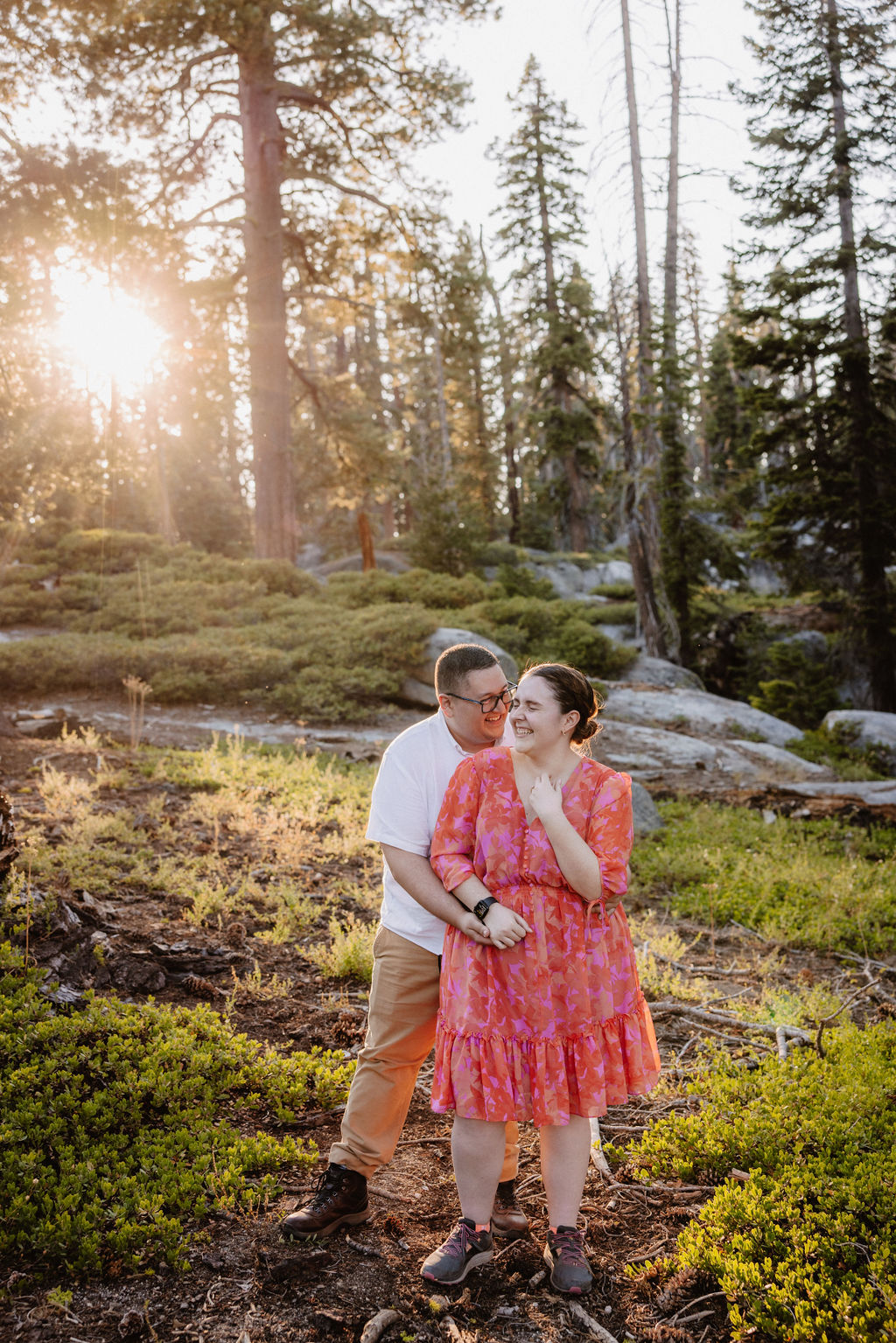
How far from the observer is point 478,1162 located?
240 cm

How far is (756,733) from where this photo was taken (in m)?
13.6

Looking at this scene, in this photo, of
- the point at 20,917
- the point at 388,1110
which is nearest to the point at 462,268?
the point at 20,917

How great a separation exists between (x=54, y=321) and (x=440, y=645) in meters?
6.39

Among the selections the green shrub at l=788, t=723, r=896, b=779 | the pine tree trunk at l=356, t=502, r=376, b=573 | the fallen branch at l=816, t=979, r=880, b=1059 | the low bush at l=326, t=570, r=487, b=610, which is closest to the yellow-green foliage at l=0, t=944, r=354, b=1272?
the fallen branch at l=816, t=979, r=880, b=1059

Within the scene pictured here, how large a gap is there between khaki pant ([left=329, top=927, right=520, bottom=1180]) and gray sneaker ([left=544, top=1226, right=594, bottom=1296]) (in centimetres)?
52

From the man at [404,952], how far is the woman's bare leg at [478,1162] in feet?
0.82

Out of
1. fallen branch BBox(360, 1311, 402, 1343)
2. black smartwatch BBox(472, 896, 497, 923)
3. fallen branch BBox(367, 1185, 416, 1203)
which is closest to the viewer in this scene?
fallen branch BBox(360, 1311, 402, 1343)

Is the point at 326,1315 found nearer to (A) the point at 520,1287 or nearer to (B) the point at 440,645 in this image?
(A) the point at 520,1287

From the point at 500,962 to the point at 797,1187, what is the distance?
1178 mm

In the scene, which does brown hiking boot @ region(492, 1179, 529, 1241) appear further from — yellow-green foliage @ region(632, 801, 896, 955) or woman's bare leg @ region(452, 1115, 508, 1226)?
yellow-green foliage @ region(632, 801, 896, 955)

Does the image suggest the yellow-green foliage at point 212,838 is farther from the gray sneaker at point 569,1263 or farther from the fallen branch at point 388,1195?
the gray sneaker at point 569,1263

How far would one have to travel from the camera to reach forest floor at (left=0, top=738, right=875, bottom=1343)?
7.24 ft

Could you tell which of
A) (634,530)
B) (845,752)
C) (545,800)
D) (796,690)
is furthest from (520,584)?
(545,800)

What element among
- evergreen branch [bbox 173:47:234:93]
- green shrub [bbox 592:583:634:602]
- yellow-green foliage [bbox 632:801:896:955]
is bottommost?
yellow-green foliage [bbox 632:801:896:955]
